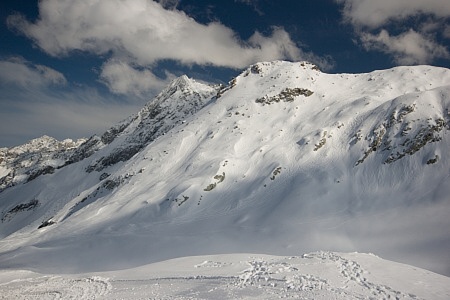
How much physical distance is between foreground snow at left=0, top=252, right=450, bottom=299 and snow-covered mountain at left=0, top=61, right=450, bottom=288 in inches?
272

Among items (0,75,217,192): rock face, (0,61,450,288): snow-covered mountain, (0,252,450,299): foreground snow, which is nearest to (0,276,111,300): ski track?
(0,252,450,299): foreground snow

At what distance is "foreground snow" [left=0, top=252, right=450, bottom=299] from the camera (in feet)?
42.3

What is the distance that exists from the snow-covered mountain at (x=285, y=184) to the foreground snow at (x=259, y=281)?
6.92m

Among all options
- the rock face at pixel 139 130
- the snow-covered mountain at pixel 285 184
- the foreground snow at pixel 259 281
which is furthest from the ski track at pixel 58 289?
the rock face at pixel 139 130

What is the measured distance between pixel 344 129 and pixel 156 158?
2874cm

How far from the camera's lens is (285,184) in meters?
35.2

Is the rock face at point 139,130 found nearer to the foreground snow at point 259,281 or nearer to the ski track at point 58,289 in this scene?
the ski track at point 58,289

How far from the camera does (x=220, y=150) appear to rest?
153 feet

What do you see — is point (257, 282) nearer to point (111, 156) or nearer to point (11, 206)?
point (111, 156)

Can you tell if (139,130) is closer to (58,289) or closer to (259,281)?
(58,289)

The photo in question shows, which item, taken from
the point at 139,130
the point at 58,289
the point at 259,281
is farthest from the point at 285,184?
the point at 139,130

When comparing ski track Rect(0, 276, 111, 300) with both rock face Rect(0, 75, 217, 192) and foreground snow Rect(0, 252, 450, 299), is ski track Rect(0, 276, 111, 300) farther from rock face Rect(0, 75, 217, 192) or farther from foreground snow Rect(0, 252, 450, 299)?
rock face Rect(0, 75, 217, 192)

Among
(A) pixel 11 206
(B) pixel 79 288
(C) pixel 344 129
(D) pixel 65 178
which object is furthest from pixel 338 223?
(A) pixel 11 206

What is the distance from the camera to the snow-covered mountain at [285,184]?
1040 inches
